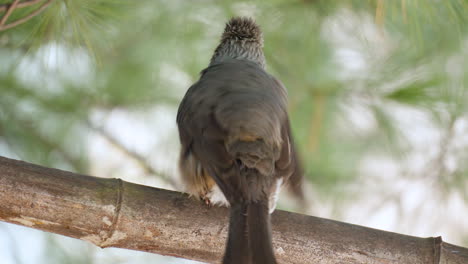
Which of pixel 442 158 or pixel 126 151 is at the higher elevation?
pixel 442 158

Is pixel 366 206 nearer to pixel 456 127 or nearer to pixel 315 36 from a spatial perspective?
pixel 456 127

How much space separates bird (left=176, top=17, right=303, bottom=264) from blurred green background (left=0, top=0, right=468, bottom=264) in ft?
3.06

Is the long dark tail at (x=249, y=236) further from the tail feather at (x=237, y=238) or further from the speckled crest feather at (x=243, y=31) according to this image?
the speckled crest feather at (x=243, y=31)

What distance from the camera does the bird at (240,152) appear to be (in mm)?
2211

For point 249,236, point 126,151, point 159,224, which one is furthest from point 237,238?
point 126,151

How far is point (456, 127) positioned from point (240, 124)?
1.79m

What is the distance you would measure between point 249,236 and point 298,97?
2132 mm

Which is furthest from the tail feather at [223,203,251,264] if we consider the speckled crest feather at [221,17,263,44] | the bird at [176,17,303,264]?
the speckled crest feather at [221,17,263,44]

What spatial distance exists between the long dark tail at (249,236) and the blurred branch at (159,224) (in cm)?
17

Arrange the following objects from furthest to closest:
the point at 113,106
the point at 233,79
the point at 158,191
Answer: the point at 113,106 → the point at 233,79 → the point at 158,191

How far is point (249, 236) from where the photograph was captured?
2182 millimetres

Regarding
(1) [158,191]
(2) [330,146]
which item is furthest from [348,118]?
(1) [158,191]

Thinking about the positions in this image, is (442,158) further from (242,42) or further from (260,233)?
(260,233)

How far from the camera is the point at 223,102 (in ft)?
8.48
